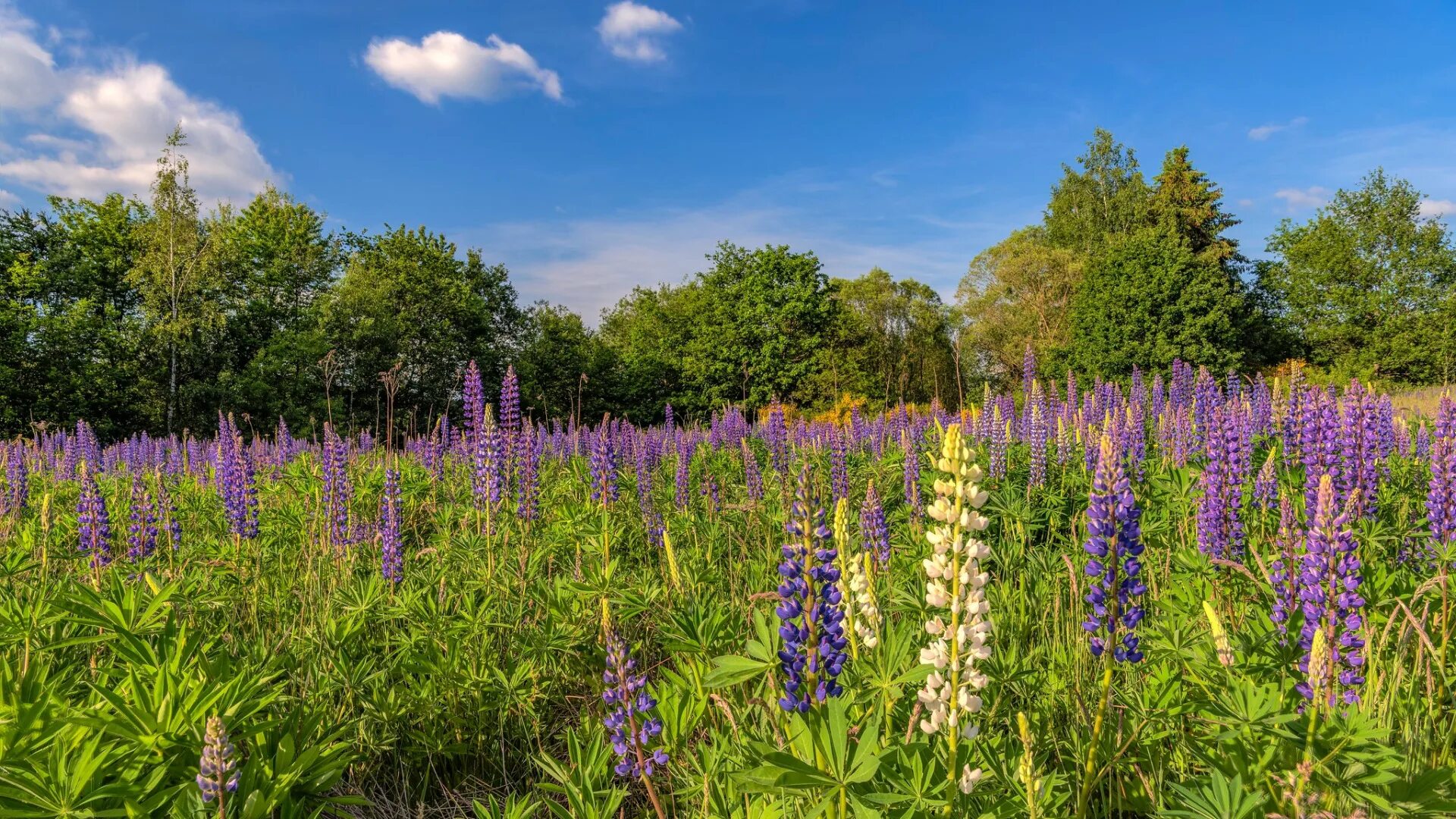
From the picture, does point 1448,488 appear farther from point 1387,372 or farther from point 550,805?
point 1387,372

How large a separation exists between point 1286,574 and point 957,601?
235 cm

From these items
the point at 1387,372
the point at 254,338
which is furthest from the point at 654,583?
the point at 1387,372

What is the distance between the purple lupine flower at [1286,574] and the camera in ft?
7.73

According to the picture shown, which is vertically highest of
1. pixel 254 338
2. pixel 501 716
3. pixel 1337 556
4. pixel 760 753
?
pixel 254 338

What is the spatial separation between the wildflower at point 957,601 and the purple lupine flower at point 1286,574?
1.55m

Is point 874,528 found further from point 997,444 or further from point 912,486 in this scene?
point 997,444

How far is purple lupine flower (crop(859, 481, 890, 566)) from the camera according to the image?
11.0 ft

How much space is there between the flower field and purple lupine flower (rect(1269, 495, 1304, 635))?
0.02m

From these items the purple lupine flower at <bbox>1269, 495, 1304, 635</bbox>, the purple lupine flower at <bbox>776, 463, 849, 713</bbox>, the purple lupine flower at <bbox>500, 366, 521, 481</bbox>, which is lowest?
the purple lupine flower at <bbox>1269, 495, 1304, 635</bbox>

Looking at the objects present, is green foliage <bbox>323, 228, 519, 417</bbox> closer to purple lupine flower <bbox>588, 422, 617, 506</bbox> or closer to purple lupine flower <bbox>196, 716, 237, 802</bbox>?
purple lupine flower <bbox>588, 422, 617, 506</bbox>

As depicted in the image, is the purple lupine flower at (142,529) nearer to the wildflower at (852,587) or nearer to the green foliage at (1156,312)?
the wildflower at (852,587)

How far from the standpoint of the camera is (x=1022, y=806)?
1.46m

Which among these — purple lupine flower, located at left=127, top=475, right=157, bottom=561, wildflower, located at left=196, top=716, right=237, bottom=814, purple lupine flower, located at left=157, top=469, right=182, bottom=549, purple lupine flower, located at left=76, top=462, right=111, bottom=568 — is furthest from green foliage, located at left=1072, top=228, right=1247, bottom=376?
wildflower, located at left=196, top=716, right=237, bottom=814

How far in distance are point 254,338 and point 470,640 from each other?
32876mm
